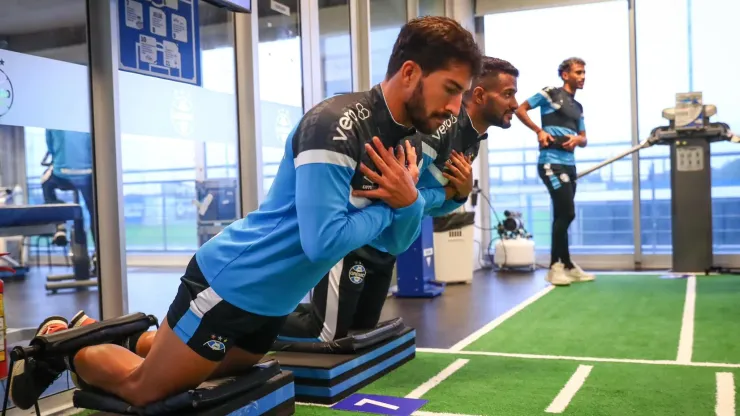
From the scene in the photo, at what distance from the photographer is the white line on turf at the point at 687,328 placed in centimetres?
310

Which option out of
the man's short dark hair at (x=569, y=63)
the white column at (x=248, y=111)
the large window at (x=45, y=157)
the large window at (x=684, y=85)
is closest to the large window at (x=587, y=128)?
the large window at (x=684, y=85)

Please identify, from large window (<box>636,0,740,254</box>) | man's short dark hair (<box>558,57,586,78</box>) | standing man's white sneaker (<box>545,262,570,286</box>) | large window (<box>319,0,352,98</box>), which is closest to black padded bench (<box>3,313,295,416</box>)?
large window (<box>319,0,352,98</box>)

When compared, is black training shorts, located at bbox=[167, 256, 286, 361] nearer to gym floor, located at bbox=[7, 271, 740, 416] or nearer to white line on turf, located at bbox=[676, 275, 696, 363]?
gym floor, located at bbox=[7, 271, 740, 416]

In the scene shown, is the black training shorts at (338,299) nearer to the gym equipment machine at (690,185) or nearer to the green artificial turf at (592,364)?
the green artificial turf at (592,364)

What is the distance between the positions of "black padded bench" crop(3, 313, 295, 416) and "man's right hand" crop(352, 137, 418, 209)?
747 millimetres

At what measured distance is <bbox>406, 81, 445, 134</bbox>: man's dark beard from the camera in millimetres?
1667

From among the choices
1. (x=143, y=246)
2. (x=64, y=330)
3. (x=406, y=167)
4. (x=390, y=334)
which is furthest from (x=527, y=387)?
(x=143, y=246)

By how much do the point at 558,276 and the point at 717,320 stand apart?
178 centimetres

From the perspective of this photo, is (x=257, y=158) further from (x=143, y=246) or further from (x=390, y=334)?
(x=390, y=334)

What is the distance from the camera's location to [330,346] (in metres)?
2.76

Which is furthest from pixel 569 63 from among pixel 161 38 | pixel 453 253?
pixel 161 38

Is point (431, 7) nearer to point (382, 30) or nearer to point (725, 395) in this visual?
point (382, 30)

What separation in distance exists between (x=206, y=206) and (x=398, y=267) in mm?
1874

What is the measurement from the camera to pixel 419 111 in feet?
5.54
